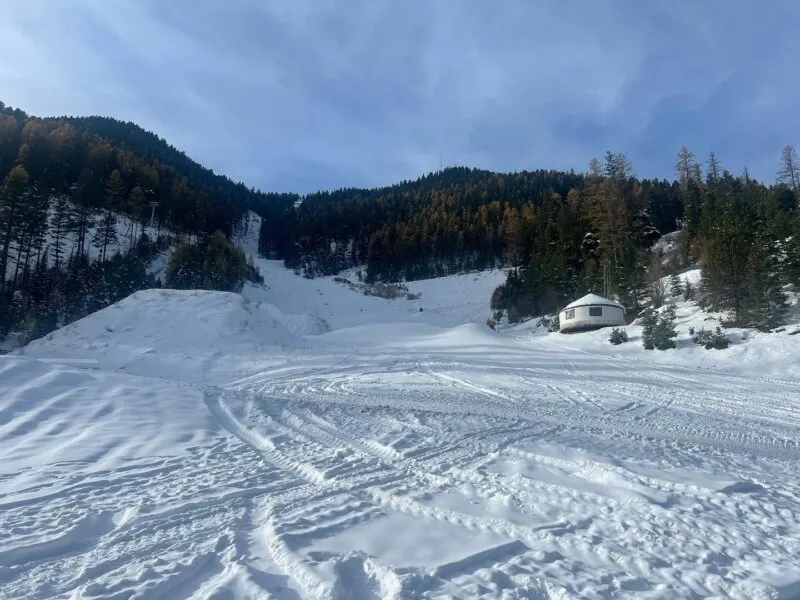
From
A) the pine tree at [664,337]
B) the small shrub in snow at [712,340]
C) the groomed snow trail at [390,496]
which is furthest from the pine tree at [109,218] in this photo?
the small shrub in snow at [712,340]

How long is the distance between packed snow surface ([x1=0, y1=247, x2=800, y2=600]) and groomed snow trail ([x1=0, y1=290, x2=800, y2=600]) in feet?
0.07

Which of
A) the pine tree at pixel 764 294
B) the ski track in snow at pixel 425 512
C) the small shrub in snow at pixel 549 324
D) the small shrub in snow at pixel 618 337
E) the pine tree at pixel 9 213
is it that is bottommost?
the ski track in snow at pixel 425 512

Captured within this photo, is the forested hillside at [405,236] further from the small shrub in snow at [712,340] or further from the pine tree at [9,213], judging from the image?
the small shrub in snow at [712,340]

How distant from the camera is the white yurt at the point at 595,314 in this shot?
28.7 meters

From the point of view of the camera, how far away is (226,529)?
367 centimetres

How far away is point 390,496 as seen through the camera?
14.3 feet

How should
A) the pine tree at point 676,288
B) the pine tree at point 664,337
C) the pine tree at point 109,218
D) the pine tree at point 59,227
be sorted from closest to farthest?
the pine tree at point 664,337, the pine tree at point 676,288, the pine tree at point 59,227, the pine tree at point 109,218

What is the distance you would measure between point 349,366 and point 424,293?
40.8 metres

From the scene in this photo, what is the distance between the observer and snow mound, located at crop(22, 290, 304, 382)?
56.4 ft

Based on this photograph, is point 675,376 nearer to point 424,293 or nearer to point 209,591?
point 209,591

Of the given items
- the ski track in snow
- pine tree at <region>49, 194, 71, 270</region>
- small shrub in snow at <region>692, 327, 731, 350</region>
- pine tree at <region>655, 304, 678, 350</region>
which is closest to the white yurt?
pine tree at <region>655, 304, 678, 350</region>

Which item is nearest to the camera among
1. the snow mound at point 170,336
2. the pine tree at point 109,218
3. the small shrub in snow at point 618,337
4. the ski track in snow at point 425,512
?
the ski track in snow at point 425,512

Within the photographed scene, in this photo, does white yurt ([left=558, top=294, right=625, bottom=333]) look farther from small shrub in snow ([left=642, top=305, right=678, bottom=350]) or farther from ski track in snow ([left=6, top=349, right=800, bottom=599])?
ski track in snow ([left=6, top=349, right=800, bottom=599])

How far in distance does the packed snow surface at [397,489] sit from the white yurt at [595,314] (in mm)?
16496
